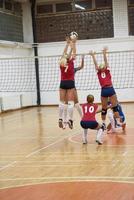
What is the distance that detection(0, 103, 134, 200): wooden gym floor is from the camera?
5.76m

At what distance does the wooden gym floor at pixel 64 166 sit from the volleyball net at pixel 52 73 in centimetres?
737

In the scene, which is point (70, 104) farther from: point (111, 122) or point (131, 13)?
point (131, 13)

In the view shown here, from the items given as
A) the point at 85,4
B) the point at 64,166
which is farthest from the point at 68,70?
the point at 85,4

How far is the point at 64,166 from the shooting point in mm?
7500

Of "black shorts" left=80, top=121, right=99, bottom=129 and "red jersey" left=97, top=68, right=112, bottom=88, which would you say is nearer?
"black shorts" left=80, top=121, right=99, bottom=129

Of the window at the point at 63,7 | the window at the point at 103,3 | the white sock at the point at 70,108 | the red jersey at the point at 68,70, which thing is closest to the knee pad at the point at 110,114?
the white sock at the point at 70,108

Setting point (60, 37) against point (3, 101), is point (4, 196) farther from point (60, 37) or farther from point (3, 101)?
point (60, 37)

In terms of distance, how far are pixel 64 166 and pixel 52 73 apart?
1372cm

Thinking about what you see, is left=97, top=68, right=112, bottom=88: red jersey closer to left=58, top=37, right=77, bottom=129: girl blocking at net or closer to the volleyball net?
left=58, top=37, right=77, bottom=129: girl blocking at net

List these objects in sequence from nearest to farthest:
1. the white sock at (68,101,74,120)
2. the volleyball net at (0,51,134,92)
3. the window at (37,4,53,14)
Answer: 1. the white sock at (68,101,74,120)
2. the volleyball net at (0,51,134,92)
3. the window at (37,4,53,14)

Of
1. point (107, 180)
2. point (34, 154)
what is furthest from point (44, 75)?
point (107, 180)

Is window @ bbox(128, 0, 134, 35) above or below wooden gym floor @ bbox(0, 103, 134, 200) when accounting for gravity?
above

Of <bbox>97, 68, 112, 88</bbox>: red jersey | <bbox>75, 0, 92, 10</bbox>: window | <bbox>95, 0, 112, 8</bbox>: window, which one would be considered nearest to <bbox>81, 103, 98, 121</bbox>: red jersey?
<bbox>97, 68, 112, 88</bbox>: red jersey

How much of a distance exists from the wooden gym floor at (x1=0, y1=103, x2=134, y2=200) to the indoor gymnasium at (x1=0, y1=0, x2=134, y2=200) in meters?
0.01
